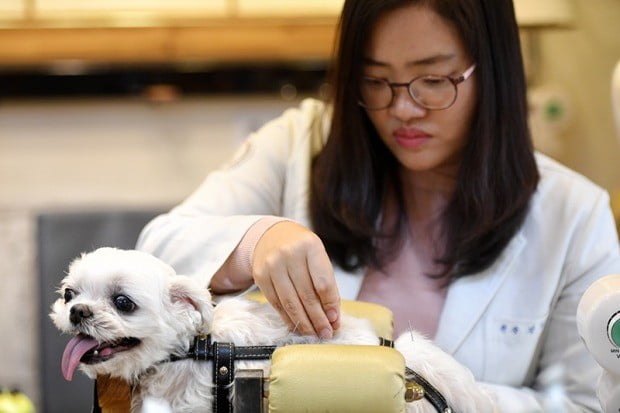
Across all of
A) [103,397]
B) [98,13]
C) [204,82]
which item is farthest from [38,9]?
[103,397]

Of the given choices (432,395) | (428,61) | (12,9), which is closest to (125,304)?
(432,395)

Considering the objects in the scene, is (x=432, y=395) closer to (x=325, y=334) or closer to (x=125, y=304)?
(x=325, y=334)

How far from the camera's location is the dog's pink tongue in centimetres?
63

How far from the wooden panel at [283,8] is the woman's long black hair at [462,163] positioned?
25.7 inches

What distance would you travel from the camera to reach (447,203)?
1.10 meters

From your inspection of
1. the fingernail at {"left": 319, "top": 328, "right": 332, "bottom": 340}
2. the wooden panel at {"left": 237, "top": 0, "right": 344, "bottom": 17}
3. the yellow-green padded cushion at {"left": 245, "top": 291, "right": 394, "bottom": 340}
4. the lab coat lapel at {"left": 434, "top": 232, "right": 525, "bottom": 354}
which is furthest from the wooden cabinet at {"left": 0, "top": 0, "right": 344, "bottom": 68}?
the fingernail at {"left": 319, "top": 328, "right": 332, "bottom": 340}

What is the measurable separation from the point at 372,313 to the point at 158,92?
3.90ft

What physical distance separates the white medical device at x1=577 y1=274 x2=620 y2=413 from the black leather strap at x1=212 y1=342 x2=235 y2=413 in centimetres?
30

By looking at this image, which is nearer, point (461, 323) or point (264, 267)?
point (264, 267)

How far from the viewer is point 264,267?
0.76 m

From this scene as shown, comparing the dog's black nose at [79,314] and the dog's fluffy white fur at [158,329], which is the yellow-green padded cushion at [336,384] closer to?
the dog's fluffy white fur at [158,329]

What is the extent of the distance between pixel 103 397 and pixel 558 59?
1.49 m

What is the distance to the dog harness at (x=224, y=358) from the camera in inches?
25.1

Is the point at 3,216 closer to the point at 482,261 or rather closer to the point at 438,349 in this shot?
the point at 482,261
